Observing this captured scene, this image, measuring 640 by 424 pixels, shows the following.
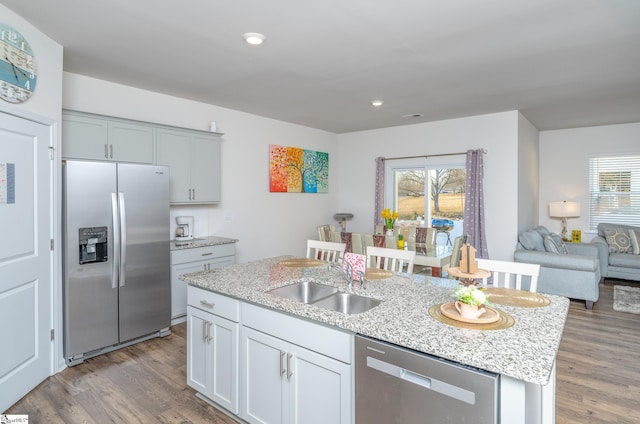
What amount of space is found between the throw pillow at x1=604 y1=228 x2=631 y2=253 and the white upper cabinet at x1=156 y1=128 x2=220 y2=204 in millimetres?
6210

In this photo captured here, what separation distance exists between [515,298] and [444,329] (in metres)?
0.68

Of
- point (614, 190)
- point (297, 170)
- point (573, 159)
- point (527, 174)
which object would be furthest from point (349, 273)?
point (614, 190)

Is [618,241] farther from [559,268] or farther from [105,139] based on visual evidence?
[105,139]

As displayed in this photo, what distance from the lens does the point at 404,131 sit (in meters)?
6.02

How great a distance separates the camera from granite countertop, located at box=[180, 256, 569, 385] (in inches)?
48.0

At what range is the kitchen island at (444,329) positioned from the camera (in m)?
1.19

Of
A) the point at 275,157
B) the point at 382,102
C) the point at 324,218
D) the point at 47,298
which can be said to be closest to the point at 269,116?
the point at 275,157

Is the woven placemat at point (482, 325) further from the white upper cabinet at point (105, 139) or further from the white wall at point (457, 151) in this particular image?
the white wall at point (457, 151)

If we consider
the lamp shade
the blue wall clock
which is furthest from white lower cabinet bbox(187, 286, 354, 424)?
the lamp shade

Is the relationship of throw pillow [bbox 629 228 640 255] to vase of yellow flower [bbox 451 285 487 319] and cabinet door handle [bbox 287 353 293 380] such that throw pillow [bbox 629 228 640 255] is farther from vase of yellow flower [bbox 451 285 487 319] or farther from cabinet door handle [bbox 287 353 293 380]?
cabinet door handle [bbox 287 353 293 380]

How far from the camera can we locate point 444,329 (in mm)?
1465

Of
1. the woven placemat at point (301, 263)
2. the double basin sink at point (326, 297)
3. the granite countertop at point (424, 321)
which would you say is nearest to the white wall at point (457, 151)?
the granite countertop at point (424, 321)

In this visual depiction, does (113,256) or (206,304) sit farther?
(113,256)

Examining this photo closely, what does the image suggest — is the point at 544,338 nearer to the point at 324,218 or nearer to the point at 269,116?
the point at 269,116
